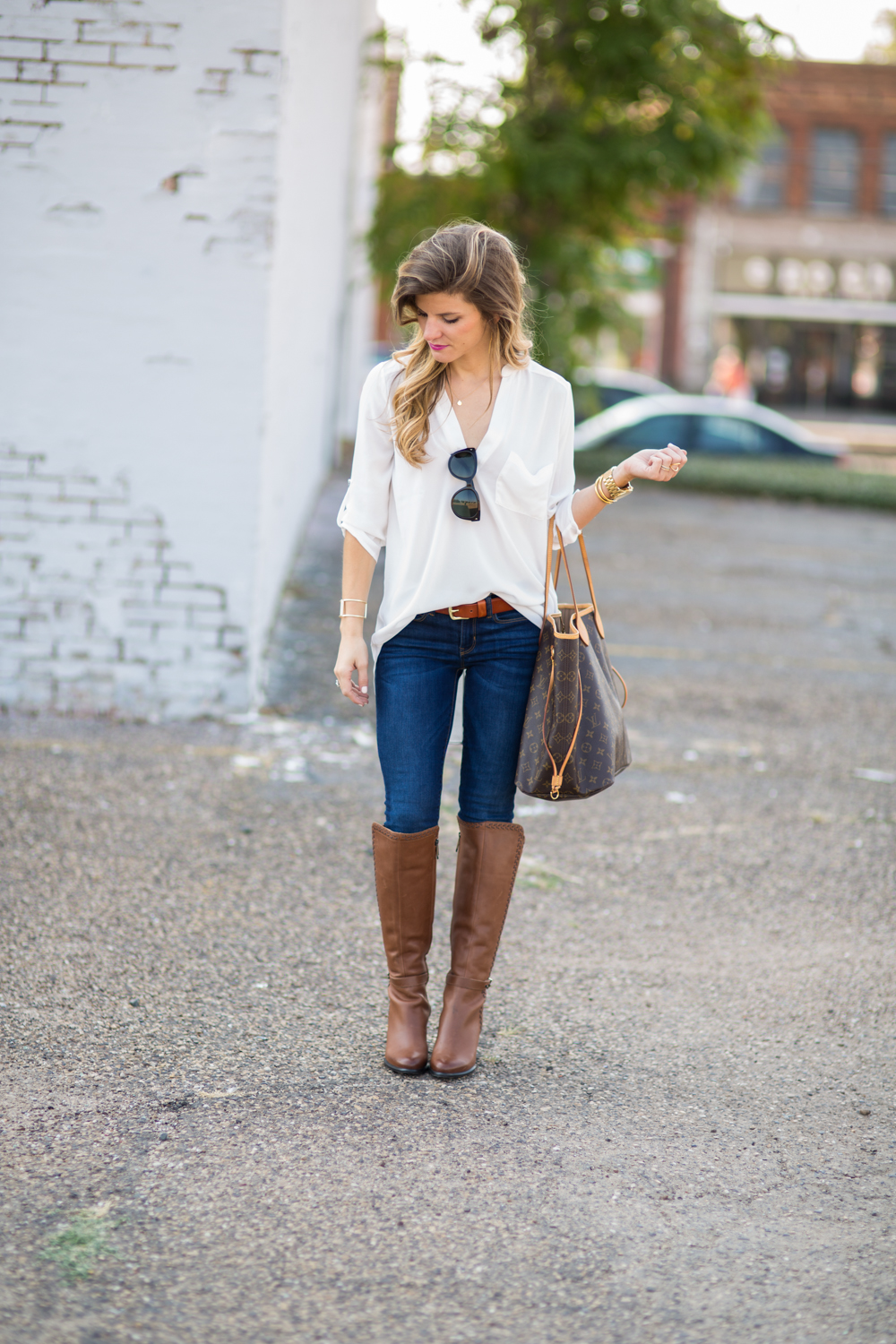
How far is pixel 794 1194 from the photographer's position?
107 inches

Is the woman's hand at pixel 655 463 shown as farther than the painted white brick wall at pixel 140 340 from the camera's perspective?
No

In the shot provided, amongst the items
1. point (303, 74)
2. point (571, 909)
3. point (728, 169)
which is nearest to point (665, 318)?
point (728, 169)

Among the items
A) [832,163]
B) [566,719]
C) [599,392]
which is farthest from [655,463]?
[832,163]

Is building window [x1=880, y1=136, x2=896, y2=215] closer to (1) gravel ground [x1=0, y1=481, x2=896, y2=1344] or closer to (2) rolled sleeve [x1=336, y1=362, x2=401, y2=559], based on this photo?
(1) gravel ground [x1=0, y1=481, x2=896, y2=1344]

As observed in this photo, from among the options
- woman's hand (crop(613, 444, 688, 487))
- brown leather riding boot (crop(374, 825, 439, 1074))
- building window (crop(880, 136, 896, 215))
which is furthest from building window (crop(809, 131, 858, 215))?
brown leather riding boot (crop(374, 825, 439, 1074))

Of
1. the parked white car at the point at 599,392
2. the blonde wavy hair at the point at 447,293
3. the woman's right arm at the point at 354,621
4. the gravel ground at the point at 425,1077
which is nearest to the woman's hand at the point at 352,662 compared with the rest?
the woman's right arm at the point at 354,621

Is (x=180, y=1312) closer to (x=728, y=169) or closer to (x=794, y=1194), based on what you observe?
(x=794, y=1194)

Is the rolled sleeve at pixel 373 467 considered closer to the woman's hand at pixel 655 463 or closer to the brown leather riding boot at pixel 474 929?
the woman's hand at pixel 655 463

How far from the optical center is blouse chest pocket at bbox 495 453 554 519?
2896mm

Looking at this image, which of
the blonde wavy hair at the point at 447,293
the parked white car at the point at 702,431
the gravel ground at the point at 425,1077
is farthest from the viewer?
the parked white car at the point at 702,431

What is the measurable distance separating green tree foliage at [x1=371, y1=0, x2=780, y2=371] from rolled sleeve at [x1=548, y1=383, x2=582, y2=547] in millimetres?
11554

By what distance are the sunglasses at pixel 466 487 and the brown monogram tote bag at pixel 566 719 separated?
25 centimetres

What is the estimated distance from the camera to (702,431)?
59.2ft

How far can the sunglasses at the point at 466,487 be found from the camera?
9.41 feet
